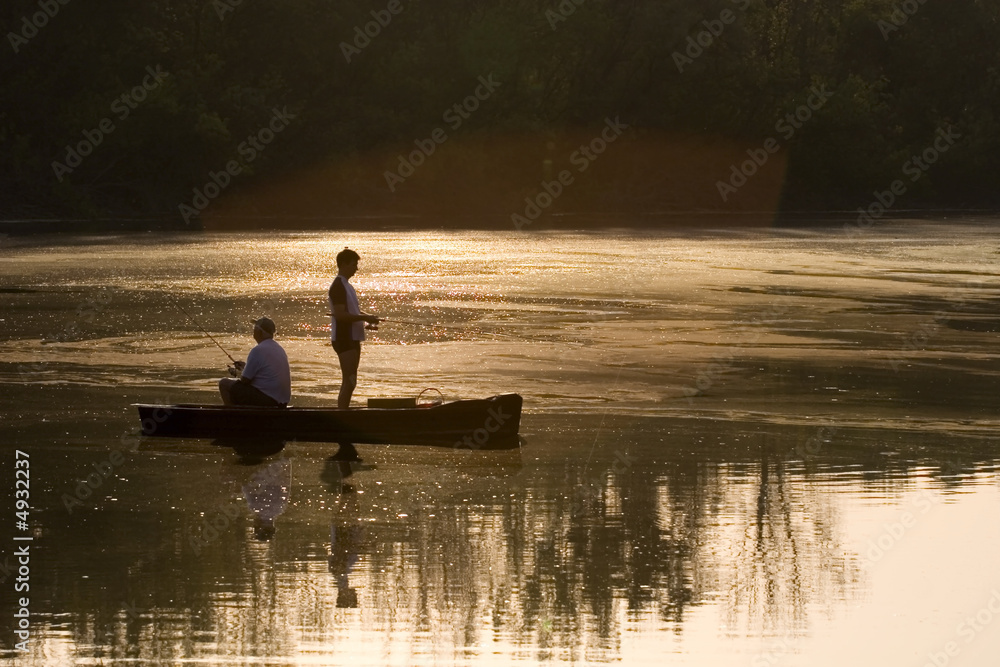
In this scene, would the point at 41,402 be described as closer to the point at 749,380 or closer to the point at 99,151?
the point at 749,380

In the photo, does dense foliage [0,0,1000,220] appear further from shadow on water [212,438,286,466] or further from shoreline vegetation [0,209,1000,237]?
shadow on water [212,438,286,466]

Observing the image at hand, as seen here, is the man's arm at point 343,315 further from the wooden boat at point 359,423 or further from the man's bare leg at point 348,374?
the wooden boat at point 359,423

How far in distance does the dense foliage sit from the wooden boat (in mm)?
58445

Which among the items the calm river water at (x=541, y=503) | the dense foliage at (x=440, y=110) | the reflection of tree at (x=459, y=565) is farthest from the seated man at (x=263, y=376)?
the dense foliage at (x=440, y=110)

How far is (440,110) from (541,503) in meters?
75.5

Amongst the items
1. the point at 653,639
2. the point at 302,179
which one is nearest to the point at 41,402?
the point at 653,639

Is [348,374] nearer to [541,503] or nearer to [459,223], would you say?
[541,503]

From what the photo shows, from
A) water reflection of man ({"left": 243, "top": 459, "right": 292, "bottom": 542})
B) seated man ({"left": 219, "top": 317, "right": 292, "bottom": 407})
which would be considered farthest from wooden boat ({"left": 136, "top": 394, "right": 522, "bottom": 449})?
water reflection of man ({"left": 243, "top": 459, "right": 292, "bottom": 542})

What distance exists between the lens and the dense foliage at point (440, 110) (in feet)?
243

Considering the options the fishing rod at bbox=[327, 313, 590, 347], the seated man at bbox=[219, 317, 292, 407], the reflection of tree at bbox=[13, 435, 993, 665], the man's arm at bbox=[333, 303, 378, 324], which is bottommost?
the reflection of tree at bbox=[13, 435, 993, 665]

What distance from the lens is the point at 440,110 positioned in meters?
86.9

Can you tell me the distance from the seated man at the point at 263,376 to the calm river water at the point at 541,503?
55cm

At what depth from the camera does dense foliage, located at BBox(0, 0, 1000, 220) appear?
2918 inches

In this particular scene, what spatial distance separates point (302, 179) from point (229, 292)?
4870 centimetres
